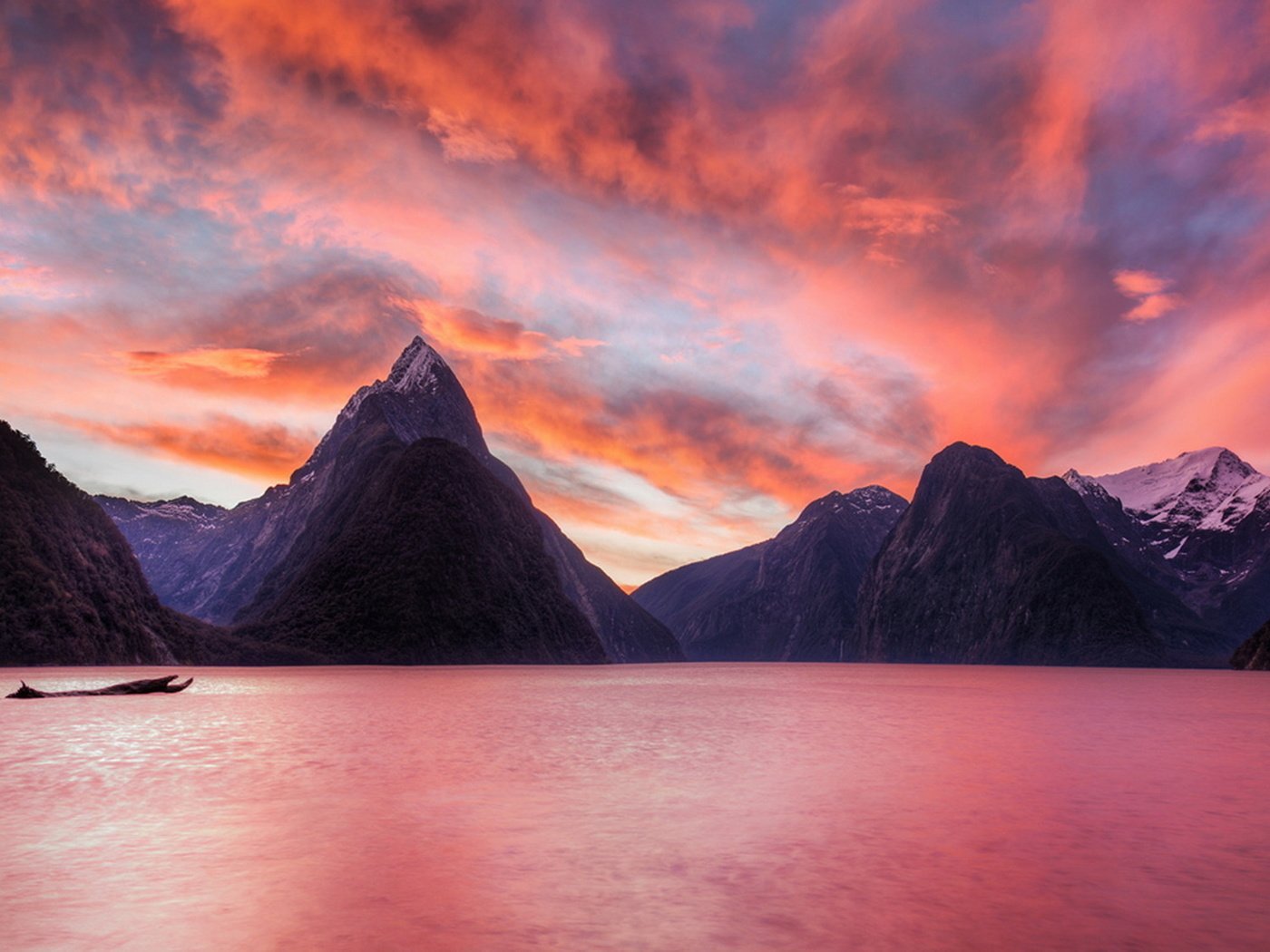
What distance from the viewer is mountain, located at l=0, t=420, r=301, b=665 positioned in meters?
112

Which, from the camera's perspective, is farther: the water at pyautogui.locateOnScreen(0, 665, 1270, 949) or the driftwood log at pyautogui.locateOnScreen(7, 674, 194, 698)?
the driftwood log at pyautogui.locateOnScreen(7, 674, 194, 698)

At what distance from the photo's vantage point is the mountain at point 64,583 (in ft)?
366

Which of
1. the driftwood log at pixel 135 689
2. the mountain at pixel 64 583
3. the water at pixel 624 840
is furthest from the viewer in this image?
the mountain at pixel 64 583

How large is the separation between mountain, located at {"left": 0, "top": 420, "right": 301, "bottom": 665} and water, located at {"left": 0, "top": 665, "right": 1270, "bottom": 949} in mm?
83869

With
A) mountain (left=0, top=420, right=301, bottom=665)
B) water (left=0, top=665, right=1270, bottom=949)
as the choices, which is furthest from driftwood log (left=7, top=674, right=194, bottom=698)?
mountain (left=0, top=420, right=301, bottom=665)

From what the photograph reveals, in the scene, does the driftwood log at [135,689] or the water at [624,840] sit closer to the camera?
the water at [624,840]

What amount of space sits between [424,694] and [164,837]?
58.4m

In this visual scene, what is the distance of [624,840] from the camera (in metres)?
17.8

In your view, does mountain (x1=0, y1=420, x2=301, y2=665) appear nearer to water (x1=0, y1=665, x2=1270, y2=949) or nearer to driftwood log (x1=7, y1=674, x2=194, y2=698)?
driftwood log (x1=7, y1=674, x2=194, y2=698)

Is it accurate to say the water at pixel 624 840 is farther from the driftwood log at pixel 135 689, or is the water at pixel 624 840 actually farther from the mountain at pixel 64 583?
the mountain at pixel 64 583

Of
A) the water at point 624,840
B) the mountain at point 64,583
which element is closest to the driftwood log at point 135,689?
the water at point 624,840

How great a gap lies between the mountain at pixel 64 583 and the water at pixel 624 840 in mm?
83869

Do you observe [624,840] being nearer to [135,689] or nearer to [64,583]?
[135,689]

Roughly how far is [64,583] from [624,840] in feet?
399
